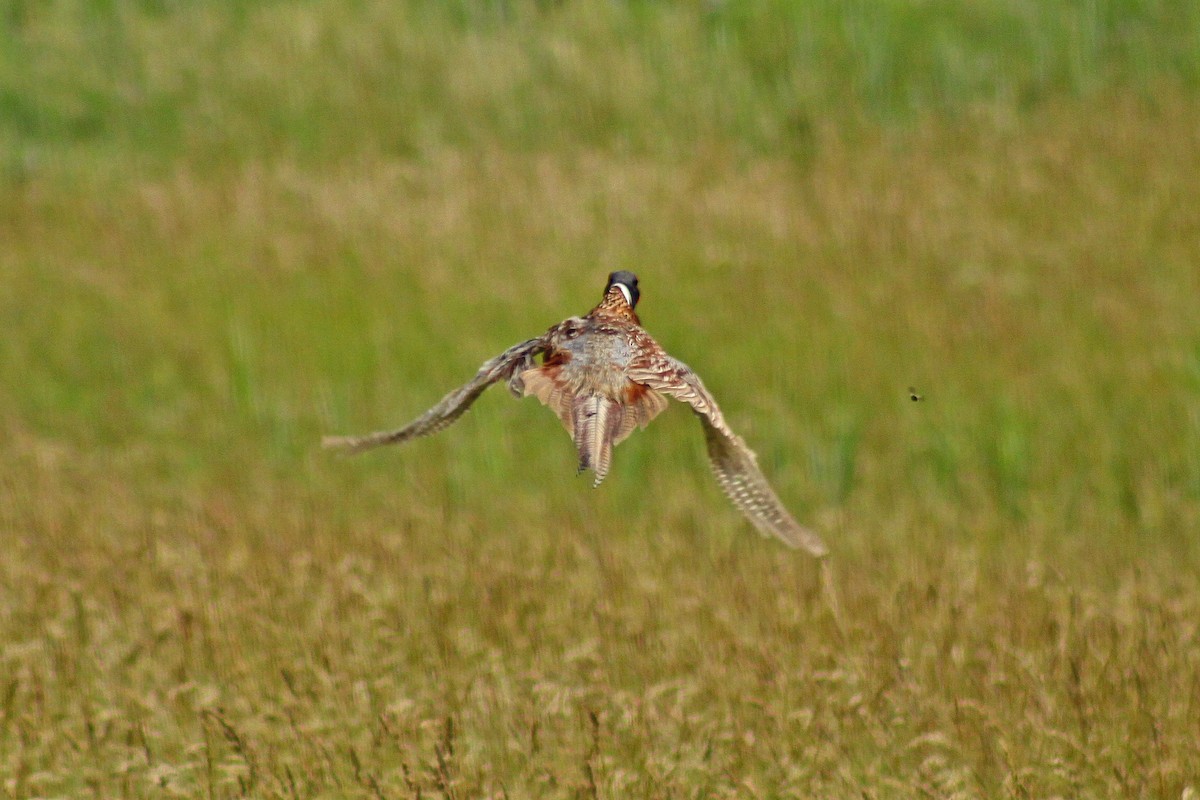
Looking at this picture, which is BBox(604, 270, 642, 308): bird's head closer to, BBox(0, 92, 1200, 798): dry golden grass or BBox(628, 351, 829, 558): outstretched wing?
BBox(628, 351, 829, 558): outstretched wing

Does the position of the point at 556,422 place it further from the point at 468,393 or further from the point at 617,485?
the point at 468,393

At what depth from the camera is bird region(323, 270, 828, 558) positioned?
2.90 metres

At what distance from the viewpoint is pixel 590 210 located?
28.9 ft

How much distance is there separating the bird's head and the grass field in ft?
3.46

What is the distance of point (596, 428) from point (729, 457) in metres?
0.69

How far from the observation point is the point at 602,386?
2969mm

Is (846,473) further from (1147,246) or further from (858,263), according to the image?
(1147,246)

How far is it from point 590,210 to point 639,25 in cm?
335

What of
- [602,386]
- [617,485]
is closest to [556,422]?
[617,485]

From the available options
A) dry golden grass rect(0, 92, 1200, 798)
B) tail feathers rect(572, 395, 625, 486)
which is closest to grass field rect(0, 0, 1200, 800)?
dry golden grass rect(0, 92, 1200, 798)

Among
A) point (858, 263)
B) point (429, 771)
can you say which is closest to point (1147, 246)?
point (858, 263)

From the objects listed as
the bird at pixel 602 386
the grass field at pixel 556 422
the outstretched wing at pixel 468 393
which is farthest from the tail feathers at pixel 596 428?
the grass field at pixel 556 422

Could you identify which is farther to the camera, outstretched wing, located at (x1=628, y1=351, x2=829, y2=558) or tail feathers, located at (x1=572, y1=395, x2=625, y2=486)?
outstretched wing, located at (x1=628, y1=351, x2=829, y2=558)

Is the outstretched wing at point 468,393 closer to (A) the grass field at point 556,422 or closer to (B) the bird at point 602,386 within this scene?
(B) the bird at point 602,386
